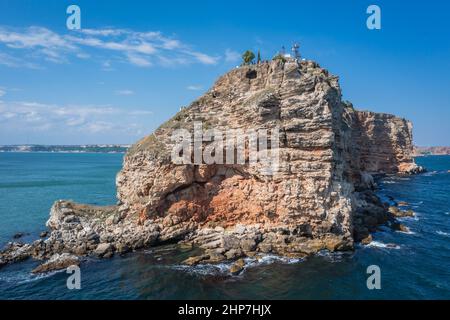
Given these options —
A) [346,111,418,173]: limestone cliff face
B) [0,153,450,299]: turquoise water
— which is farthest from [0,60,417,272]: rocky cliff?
[346,111,418,173]: limestone cliff face

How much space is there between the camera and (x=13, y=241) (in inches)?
1753

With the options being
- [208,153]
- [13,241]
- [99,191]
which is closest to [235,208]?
[208,153]

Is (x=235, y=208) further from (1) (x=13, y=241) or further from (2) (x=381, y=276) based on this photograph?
(1) (x=13, y=241)

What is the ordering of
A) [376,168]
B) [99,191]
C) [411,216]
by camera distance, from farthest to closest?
[376,168], [99,191], [411,216]

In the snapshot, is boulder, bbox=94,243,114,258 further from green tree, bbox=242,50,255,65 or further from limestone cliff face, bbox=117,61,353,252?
green tree, bbox=242,50,255,65

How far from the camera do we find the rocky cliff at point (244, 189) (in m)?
38.2

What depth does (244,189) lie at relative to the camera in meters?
42.1

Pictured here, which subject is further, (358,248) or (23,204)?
(23,204)

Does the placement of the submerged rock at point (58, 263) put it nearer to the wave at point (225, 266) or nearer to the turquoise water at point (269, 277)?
the turquoise water at point (269, 277)

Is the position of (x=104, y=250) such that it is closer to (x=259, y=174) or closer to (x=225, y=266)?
(x=225, y=266)

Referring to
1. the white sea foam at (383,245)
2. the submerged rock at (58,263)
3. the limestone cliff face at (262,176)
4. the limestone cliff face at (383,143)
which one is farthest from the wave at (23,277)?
the limestone cliff face at (383,143)

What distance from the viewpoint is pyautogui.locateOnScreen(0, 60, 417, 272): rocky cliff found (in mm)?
38156

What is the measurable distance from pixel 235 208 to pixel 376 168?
83.3 metres

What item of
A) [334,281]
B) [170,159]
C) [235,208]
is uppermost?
[170,159]
